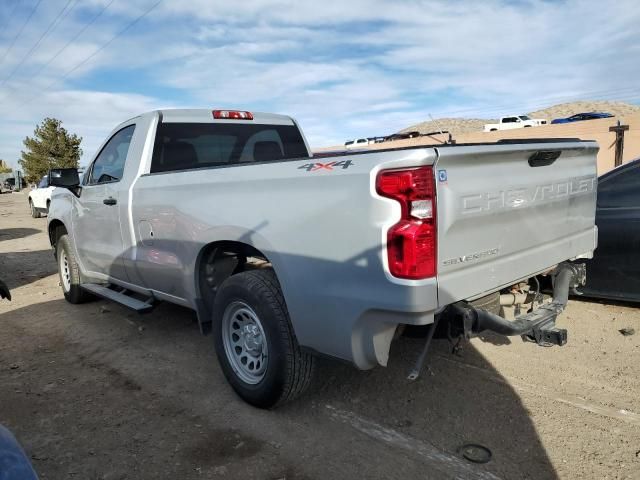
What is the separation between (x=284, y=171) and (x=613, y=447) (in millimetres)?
2427

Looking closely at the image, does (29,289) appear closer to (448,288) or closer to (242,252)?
(242,252)

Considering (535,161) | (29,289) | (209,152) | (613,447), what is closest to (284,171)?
(535,161)

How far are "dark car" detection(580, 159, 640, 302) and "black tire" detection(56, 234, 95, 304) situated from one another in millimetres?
5600

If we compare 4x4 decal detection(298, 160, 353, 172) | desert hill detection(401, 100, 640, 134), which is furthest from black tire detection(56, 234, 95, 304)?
desert hill detection(401, 100, 640, 134)

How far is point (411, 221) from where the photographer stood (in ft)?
7.68

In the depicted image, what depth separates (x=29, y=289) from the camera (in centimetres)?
740

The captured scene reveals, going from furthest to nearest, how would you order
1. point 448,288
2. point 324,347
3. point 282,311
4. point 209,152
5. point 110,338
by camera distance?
point 110,338 < point 209,152 < point 282,311 < point 324,347 < point 448,288

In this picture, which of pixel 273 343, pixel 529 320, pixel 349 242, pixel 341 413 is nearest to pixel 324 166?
pixel 349 242

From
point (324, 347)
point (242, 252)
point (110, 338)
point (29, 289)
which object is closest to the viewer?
point (324, 347)

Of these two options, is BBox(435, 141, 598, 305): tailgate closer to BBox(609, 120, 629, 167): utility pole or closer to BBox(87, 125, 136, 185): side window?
BBox(87, 125, 136, 185): side window

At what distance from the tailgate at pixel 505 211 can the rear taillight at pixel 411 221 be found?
57 millimetres

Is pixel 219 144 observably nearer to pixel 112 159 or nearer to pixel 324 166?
pixel 112 159

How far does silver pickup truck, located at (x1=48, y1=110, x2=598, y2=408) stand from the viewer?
2.38 metres

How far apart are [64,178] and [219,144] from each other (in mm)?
1749
